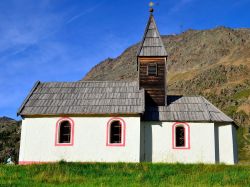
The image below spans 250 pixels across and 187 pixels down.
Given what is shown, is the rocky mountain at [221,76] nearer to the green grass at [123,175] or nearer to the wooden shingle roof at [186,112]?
the wooden shingle roof at [186,112]

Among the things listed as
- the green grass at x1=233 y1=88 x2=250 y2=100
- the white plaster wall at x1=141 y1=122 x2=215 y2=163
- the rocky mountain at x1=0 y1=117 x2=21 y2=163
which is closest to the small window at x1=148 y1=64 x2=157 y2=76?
the white plaster wall at x1=141 y1=122 x2=215 y2=163

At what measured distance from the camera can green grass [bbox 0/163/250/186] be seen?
14.8 metres

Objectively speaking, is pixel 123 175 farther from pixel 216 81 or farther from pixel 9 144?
pixel 216 81

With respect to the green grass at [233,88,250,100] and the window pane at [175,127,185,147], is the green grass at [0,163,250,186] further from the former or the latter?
the green grass at [233,88,250,100]

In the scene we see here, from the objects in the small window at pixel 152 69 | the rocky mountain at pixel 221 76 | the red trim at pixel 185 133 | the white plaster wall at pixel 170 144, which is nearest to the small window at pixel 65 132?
the white plaster wall at pixel 170 144

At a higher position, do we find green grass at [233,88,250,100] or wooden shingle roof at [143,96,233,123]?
green grass at [233,88,250,100]

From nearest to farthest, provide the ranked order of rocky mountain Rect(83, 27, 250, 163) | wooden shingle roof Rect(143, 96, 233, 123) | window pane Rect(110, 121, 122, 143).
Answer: window pane Rect(110, 121, 122, 143), wooden shingle roof Rect(143, 96, 233, 123), rocky mountain Rect(83, 27, 250, 163)

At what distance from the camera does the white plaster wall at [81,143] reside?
24672mm

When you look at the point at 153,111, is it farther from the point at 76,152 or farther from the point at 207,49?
the point at 207,49

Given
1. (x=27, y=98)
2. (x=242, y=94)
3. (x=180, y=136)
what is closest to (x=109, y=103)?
(x=180, y=136)

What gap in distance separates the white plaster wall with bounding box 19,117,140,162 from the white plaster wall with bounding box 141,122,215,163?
1.26m

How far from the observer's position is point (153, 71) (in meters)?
28.3

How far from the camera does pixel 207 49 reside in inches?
7475

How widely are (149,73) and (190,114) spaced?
4.89 meters
